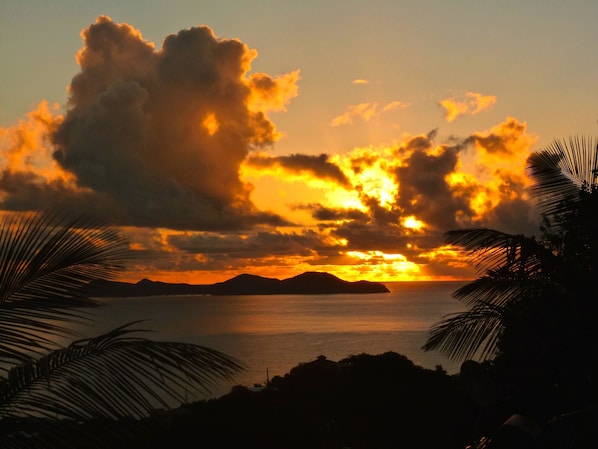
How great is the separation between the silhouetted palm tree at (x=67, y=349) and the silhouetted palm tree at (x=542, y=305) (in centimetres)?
534

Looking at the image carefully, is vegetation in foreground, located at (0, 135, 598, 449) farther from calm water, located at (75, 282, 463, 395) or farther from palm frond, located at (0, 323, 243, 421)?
calm water, located at (75, 282, 463, 395)

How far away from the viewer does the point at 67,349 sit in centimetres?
474

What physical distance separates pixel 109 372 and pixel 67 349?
1.07 ft

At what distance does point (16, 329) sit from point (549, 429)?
17.8 feet

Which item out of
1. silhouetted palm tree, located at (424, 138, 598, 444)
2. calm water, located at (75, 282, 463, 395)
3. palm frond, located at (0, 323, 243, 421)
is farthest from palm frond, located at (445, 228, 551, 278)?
calm water, located at (75, 282, 463, 395)

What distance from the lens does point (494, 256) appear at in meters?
9.93

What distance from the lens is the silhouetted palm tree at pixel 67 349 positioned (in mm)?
4676

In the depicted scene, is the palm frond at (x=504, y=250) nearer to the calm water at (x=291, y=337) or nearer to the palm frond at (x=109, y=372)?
the palm frond at (x=109, y=372)

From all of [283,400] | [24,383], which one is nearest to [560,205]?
[24,383]

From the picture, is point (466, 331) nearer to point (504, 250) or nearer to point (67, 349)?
point (504, 250)

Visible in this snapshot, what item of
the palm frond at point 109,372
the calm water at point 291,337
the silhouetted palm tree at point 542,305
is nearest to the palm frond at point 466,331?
Answer: the silhouetted palm tree at point 542,305

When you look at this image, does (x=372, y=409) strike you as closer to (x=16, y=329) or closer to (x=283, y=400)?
(x=283, y=400)

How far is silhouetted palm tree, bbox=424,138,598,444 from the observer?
27.7ft

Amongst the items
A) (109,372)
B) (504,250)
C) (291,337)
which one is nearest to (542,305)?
(504,250)
